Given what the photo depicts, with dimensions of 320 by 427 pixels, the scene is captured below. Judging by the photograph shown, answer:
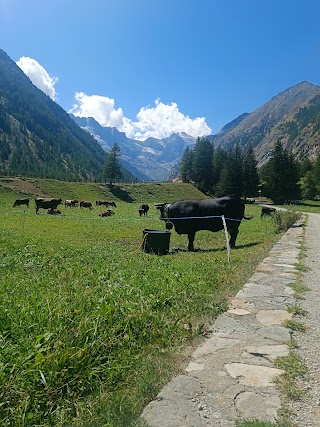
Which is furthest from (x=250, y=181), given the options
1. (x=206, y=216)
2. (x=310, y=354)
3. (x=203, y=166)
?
(x=310, y=354)

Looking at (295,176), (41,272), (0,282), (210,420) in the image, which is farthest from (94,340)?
(295,176)

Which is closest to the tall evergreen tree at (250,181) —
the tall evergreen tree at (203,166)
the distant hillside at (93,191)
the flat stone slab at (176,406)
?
the distant hillside at (93,191)

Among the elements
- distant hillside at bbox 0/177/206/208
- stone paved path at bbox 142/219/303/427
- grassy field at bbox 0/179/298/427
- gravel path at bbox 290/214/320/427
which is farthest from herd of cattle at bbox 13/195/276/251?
distant hillside at bbox 0/177/206/208

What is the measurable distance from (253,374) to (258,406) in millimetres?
673

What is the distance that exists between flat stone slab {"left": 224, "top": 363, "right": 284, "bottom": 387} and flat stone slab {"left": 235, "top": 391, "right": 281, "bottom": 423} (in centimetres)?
24

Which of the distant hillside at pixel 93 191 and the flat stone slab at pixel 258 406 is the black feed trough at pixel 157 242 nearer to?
the flat stone slab at pixel 258 406

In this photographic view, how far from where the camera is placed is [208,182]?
103 meters

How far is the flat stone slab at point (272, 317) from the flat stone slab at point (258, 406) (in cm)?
232

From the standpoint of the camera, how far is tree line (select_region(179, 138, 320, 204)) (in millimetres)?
76188

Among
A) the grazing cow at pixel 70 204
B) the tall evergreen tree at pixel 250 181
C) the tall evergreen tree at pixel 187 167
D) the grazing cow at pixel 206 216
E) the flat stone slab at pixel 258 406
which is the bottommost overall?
the grazing cow at pixel 70 204

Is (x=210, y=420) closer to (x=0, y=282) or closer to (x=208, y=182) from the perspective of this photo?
(x=0, y=282)

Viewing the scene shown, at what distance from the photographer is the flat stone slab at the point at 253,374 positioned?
385cm

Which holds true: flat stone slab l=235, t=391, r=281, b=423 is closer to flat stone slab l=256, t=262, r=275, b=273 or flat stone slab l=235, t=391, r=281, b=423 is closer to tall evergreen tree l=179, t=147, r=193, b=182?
flat stone slab l=256, t=262, r=275, b=273

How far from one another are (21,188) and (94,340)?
233ft
